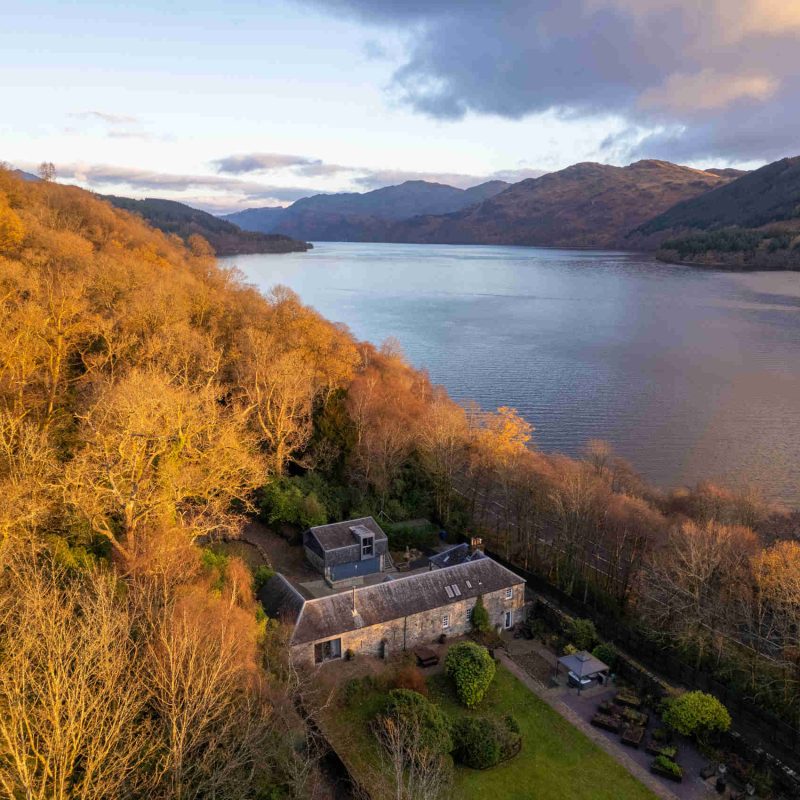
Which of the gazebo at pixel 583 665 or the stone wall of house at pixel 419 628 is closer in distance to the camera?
the gazebo at pixel 583 665

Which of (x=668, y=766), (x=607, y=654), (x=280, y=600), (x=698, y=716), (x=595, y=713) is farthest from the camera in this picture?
(x=280, y=600)

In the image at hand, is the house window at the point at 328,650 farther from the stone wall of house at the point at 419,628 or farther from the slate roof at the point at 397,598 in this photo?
the slate roof at the point at 397,598

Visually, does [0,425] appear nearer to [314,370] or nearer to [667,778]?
[314,370]

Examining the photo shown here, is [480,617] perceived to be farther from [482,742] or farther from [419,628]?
[482,742]

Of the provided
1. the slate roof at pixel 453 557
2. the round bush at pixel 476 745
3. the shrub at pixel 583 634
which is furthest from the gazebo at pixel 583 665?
the slate roof at pixel 453 557

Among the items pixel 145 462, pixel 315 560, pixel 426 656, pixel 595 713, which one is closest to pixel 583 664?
pixel 595 713

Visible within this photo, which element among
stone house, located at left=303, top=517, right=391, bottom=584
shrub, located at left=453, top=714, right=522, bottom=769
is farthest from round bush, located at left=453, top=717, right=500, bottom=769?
stone house, located at left=303, top=517, right=391, bottom=584
